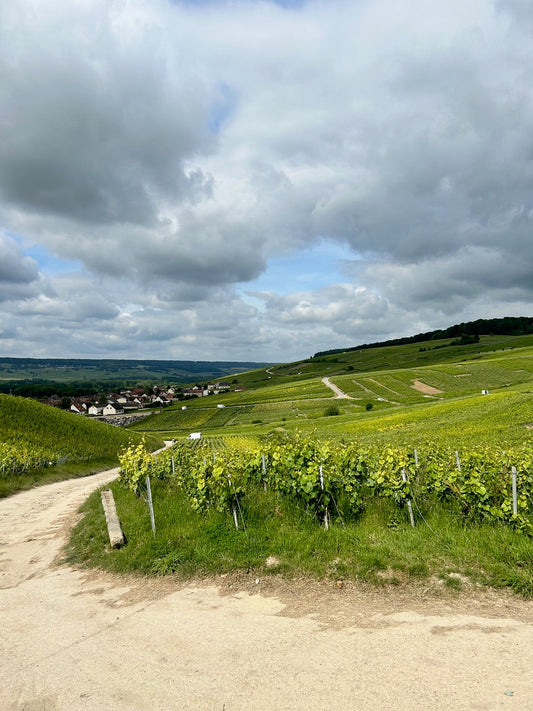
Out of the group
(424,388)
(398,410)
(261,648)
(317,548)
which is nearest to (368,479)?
(317,548)

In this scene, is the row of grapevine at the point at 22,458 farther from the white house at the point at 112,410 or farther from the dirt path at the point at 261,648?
the white house at the point at 112,410

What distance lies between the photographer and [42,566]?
1213 centimetres

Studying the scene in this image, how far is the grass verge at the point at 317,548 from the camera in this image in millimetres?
8562

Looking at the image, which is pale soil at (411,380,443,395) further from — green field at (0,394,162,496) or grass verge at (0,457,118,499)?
grass verge at (0,457,118,499)

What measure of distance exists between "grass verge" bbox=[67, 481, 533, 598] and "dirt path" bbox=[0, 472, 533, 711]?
468 millimetres

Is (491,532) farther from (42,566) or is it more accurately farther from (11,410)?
(11,410)

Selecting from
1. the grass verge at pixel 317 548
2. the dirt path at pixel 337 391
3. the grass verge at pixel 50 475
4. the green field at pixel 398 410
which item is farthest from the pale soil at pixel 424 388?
the grass verge at pixel 317 548

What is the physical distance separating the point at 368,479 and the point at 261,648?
6464 mm

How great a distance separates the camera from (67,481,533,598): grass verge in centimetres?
856

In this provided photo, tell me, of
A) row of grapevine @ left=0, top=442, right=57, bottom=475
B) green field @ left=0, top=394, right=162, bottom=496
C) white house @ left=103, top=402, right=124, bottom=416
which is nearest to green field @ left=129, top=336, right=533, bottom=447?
green field @ left=0, top=394, right=162, bottom=496

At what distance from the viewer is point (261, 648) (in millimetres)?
6668

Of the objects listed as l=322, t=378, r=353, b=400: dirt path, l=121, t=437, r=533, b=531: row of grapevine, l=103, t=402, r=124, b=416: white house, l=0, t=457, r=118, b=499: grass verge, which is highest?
l=121, t=437, r=533, b=531: row of grapevine

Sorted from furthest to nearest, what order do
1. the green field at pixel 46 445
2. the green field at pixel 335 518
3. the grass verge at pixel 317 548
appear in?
the green field at pixel 46 445 → the green field at pixel 335 518 → the grass verge at pixel 317 548

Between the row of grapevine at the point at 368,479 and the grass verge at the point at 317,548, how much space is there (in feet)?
1.34
